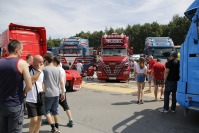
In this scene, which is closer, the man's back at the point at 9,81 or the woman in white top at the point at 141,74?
the man's back at the point at 9,81

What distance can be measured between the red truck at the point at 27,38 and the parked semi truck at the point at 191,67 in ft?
25.5

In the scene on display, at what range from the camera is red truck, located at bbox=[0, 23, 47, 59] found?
1145 cm

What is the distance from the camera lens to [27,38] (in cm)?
1199

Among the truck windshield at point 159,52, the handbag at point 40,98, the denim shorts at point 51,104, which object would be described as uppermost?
the truck windshield at point 159,52

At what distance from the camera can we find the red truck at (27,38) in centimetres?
1145

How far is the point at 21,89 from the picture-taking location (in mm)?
3838

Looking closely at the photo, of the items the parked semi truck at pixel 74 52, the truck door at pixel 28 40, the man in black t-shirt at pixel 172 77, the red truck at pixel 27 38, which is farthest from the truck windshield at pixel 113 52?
the man in black t-shirt at pixel 172 77

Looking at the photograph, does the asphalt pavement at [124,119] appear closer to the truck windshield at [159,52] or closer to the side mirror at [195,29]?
the side mirror at [195,29]

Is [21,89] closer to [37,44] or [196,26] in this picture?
[196,26]

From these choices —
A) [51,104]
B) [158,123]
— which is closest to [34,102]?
[51,104]

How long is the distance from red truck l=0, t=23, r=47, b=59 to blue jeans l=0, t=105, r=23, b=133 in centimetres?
798

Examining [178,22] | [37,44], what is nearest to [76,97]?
[37,44]

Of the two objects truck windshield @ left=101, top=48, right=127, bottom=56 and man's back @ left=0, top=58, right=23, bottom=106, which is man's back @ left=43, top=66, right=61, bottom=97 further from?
truck windshield @ left=101, top=48, right=127, bottom=56

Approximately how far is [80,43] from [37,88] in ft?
55.9
